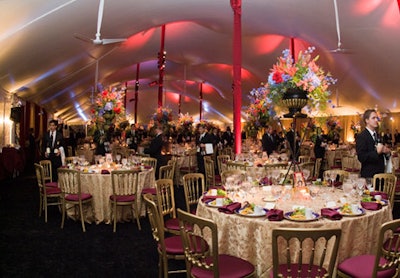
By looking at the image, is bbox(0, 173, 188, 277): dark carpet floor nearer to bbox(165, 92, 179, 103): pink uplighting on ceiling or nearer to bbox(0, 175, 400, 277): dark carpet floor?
bbox(0, 175, 400, 277): dark carpet floor

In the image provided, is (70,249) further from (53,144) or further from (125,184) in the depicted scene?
(53,144)

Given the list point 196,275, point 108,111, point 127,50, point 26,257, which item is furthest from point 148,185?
point 127,50

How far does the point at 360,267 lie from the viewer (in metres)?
2.81

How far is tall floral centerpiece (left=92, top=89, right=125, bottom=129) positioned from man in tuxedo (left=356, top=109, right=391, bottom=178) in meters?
4.48

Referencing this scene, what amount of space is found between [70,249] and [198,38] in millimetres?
12779

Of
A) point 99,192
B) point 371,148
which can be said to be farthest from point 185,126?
point 371,148

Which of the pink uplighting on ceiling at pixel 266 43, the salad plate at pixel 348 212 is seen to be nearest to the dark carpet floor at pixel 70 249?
the salad plate at pixel 348 212

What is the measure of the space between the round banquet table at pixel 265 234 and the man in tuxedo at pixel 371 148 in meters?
1.55

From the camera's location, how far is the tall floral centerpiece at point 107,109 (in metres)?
7.34

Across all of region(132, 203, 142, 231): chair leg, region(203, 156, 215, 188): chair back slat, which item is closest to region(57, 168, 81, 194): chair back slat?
region(132, 203, 142, 231): chair leg

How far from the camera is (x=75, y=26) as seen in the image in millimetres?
8914

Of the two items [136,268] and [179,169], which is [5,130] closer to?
[179,169]

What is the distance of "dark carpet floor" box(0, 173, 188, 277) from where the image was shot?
4047 millimetres

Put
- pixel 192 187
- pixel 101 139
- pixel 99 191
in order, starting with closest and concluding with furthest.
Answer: pixel 192 187 < pixel 99 191 < pixel 101 139
